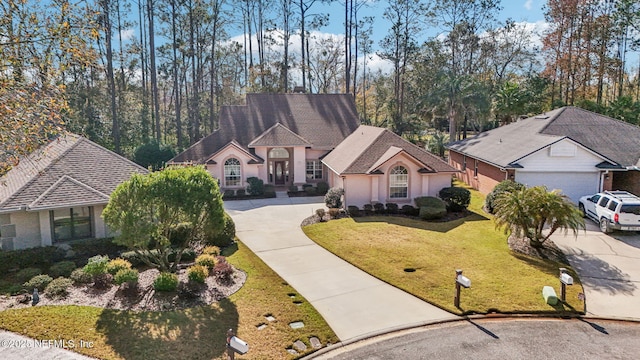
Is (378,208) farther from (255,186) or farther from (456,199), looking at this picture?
(255,186)

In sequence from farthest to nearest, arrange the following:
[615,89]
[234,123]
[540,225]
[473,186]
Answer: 1. [615,89]
2. [234,123]
3. [473,186]
4. [540,225]

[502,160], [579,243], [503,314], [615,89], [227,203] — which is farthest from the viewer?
[615,89]

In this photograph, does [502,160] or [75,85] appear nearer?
[502,160]

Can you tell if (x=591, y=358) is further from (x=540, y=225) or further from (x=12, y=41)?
Result: (x=12, y=41)

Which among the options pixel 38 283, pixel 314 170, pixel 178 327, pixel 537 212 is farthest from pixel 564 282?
pixel 314 170

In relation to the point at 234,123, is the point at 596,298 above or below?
below

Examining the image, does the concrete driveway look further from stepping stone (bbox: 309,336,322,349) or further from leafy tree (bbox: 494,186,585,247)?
stepping stone (bbox: 309,336,322,349)

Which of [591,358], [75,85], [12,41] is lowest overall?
[591,358]

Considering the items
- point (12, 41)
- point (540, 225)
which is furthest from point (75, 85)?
point (540, 225)
